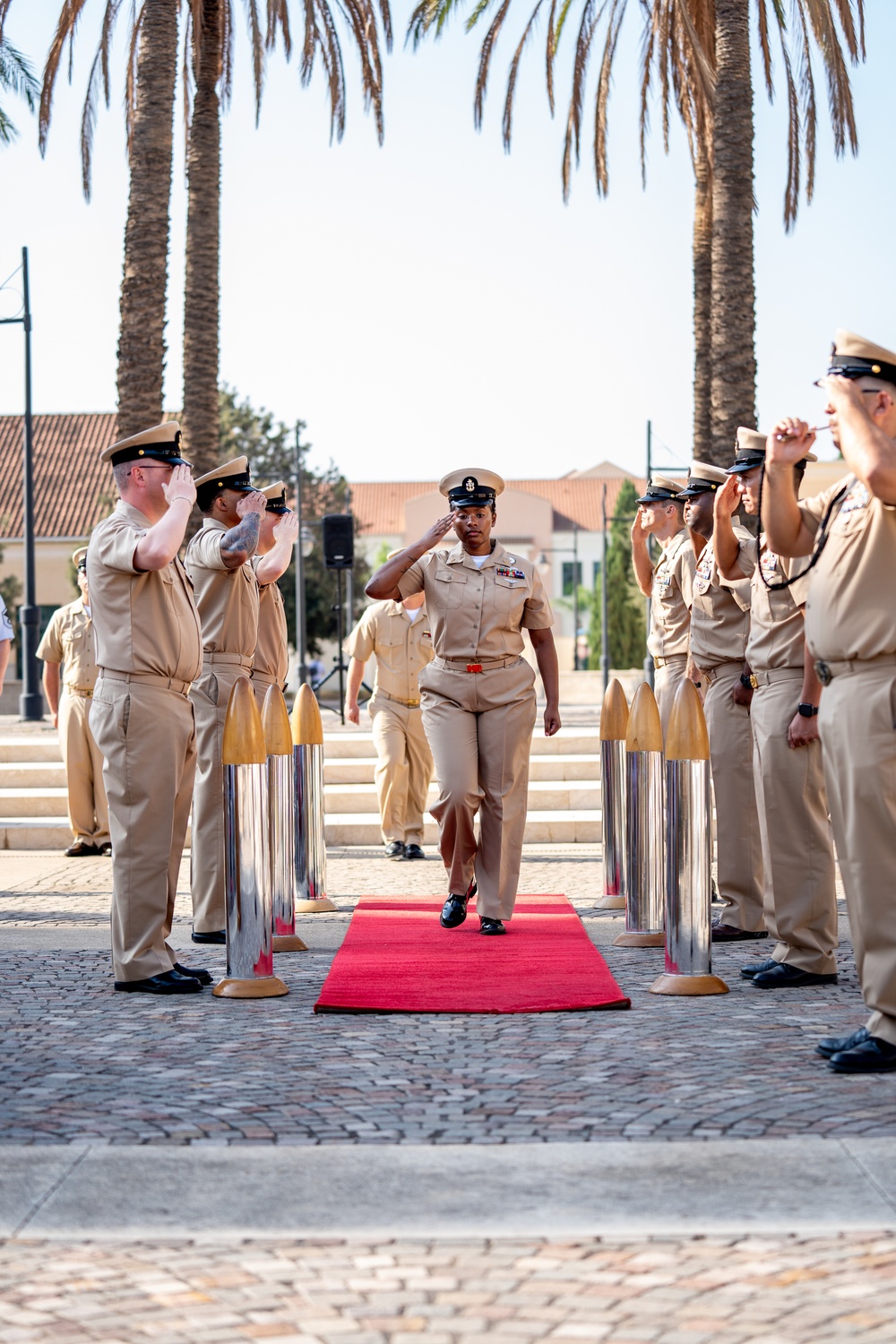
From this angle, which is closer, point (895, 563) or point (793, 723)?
point (895, 563)

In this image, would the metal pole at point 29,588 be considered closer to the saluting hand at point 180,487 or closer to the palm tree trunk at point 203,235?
the palm tree trunk at point 203,235

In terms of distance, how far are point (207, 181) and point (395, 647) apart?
8.69 meters

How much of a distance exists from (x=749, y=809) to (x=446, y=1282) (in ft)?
17.5

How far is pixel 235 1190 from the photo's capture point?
3889 mm

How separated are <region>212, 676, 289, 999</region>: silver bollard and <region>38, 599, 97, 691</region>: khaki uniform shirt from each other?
6050 mm

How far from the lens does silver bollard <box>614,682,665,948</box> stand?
7.89 metres

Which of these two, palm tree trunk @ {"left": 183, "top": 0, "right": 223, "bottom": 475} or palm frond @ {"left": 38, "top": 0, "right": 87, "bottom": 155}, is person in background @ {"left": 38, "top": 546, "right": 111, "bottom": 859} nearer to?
palm tree trunk @ {"left": 183, "top": 0, "right": 223, "bottom": 475}

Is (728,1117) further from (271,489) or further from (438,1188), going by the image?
(271,489)

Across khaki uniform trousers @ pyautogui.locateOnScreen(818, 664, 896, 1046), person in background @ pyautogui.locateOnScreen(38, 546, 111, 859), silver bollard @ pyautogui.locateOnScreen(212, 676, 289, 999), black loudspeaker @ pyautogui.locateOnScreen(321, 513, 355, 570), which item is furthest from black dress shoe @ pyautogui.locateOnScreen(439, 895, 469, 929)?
black loudspeaker @ pyautogui.locateOnScreen(321, 513, 355, 570)

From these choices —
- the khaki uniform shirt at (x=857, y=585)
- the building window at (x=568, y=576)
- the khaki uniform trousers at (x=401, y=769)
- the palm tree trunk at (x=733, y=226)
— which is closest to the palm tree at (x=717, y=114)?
the palm tree trunk at (x=733, y=226)

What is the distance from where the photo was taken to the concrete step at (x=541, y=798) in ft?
46.2

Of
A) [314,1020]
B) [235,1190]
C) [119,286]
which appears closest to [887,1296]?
[235,1190]

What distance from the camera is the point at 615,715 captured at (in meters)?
9.33

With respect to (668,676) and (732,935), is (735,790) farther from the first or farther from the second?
(668,676)
